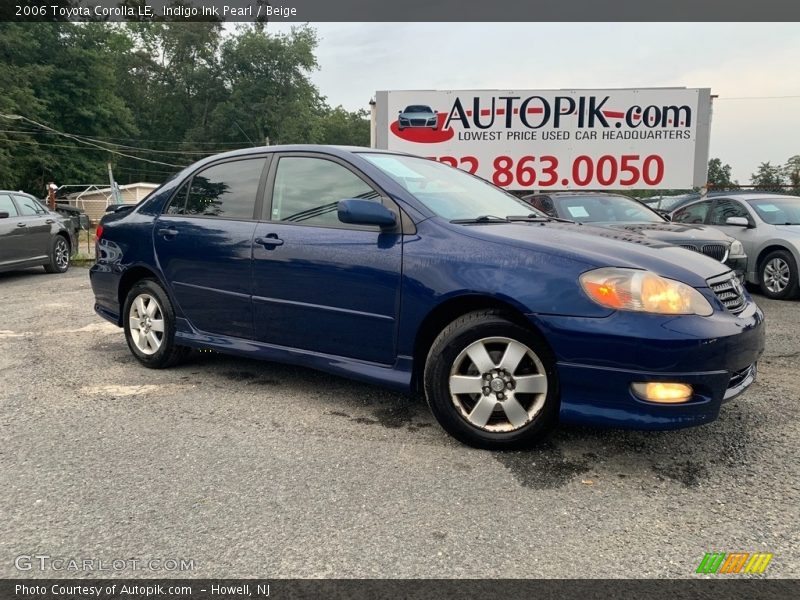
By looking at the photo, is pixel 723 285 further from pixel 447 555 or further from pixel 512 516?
pixel 447 555

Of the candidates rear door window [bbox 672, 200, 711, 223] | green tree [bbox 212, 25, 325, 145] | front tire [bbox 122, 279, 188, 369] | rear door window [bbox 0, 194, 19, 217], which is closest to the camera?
front tire [bbox 122, 279, 188, 369]

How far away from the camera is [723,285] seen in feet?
10.0

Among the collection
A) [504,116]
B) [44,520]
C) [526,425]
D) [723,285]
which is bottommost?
[44,520]

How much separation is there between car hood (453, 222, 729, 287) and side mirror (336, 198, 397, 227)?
1.34 feet

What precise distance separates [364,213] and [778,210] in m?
7.52

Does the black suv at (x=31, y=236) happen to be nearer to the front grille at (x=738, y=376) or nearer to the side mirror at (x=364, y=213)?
the side mirror at (x=364, y=213)

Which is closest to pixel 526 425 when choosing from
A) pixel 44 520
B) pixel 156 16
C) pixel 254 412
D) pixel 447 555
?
pixel 447 555

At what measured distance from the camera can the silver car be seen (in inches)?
306

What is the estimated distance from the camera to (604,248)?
3012mm

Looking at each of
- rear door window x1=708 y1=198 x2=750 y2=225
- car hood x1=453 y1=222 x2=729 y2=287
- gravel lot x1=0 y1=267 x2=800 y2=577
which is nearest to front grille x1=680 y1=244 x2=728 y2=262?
rear door window x1=708 y1=198 x2=750 y2=225

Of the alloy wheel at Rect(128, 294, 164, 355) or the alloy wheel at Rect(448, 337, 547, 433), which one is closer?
the alloy wheel at Rect(448, 337, 547, 433)

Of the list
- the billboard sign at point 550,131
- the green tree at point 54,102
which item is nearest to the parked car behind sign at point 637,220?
the billboard sign at point 550,131

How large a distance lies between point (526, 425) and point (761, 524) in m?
1.03

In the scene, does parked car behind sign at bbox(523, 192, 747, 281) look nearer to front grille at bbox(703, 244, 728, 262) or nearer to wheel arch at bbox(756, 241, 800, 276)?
front grille at bbox(703, 244, 728, 262)
